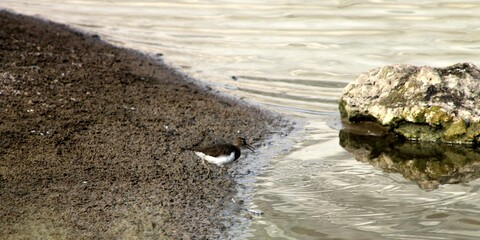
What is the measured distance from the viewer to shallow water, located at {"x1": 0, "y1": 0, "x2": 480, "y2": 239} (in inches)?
333

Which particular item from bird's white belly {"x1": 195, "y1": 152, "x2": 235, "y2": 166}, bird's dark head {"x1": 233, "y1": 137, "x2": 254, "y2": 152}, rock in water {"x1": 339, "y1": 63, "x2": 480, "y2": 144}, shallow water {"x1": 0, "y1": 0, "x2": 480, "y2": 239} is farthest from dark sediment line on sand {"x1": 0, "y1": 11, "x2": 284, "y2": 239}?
rock in water {"x1": 339, "y1": 63, "x2": 480, "y2": 144}

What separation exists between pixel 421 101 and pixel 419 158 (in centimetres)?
105

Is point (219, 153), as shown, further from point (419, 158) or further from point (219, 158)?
point (419, 158)

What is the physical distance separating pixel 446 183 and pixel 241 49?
8722mm

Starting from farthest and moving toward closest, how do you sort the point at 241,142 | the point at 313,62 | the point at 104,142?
the point at 313,62 → the point at 241,142 → the point at 104,142

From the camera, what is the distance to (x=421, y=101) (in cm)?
1148

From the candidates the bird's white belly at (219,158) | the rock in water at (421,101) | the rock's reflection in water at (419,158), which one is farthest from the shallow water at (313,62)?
the rock in water at (421,101)

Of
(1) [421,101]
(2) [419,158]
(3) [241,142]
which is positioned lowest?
(2) [419,158]

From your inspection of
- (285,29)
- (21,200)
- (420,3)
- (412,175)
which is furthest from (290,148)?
(420,3)

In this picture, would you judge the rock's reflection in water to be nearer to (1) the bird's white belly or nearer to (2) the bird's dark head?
(2) the bird's dark head

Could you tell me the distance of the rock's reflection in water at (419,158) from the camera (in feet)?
33.0

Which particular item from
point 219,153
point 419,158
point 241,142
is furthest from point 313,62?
point 219,153

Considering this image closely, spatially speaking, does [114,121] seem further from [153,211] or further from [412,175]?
[412,175]

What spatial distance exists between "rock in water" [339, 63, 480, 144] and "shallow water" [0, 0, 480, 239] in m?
0.69
